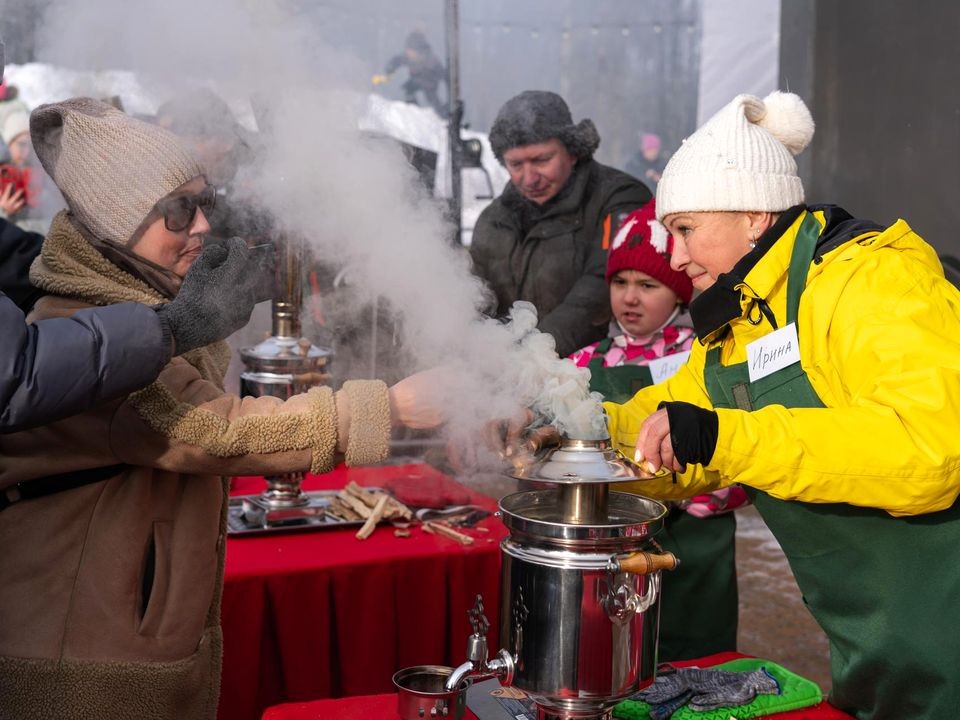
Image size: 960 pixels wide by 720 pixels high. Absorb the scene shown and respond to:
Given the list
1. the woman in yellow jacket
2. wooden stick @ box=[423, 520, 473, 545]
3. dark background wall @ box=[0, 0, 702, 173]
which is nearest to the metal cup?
the woman in yellow jacket

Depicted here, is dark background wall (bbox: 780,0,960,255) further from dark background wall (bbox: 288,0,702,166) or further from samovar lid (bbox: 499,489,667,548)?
samovar lid (bbox: 499,489,667,548)

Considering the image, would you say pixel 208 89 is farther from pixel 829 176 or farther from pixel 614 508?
pixel 829 176

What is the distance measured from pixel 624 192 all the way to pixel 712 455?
107 inches

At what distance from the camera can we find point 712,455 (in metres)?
1.82

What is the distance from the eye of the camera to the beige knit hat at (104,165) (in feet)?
6.69

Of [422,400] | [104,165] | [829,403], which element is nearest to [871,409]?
[829,403]

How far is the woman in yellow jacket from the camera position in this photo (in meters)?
1.78

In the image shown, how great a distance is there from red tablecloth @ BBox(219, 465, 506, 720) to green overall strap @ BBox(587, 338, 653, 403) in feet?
1.99

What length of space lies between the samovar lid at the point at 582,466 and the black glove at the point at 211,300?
66cm

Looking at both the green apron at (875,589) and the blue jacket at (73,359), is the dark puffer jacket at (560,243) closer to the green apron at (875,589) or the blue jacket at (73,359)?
the green apron at (875,589)

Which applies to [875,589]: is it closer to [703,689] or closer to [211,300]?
[703,689]

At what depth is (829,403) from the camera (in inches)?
78.9

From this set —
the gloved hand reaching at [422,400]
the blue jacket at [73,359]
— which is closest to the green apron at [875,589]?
the gloved hand reaching at [422,400]

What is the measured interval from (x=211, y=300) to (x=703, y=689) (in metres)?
1.31
